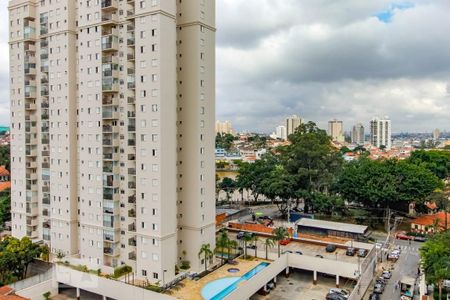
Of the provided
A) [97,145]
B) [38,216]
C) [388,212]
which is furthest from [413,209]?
[38,216]

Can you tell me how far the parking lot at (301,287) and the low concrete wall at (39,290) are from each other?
18936mm

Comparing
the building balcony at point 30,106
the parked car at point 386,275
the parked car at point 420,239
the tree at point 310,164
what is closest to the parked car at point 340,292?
the parked car at point 386,275

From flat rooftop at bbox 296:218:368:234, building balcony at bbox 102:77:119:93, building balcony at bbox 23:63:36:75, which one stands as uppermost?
building balcony at bbox 23:63:36:75

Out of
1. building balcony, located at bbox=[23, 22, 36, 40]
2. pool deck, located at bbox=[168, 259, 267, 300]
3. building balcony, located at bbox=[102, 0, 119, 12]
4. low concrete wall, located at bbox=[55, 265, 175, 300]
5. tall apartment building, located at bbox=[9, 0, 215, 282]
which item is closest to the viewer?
low concrete wall, located at bbox=[55, 265, 175, 300]

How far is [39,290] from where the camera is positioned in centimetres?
3428

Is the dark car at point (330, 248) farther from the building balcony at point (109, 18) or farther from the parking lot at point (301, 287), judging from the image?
the building balcony at point (109, 18)

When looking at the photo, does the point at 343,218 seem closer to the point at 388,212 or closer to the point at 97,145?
the point at 388,212

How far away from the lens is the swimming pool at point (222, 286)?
103 feet

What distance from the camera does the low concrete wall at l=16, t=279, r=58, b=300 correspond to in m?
32.5

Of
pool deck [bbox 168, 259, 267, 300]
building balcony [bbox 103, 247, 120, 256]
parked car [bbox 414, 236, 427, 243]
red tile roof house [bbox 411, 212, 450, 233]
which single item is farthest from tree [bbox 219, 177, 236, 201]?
building balcony [bbox 103, 247, 120, 256]

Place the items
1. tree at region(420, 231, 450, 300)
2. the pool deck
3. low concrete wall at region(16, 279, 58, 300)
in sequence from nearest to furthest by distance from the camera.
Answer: tree at region(420, 231, 450, 300) → the pool deck → low concrete wall at region(16, 279, 58, 300)

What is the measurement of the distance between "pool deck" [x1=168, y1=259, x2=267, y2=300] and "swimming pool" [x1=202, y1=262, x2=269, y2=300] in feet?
1.99

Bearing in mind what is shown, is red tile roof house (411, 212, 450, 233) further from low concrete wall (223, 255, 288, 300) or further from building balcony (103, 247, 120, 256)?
building balcony (103, 247, 120, 256)

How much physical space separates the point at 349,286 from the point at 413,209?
108ft
